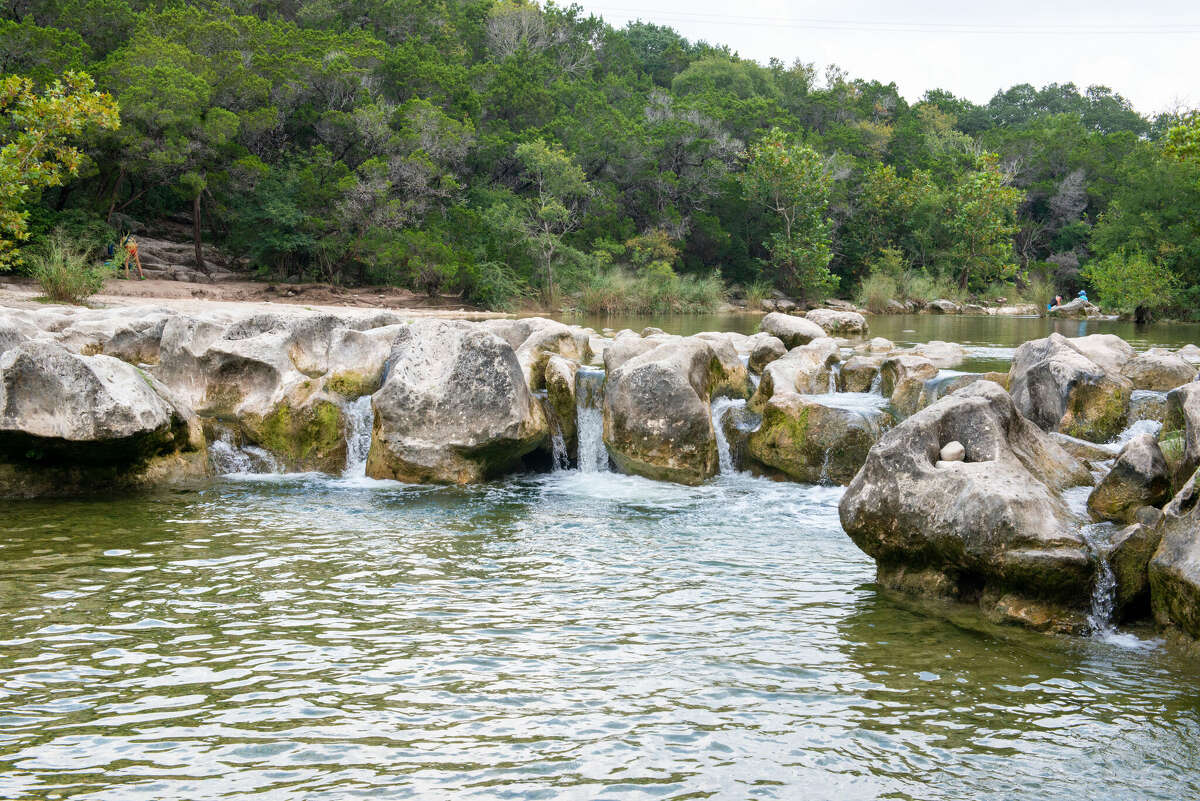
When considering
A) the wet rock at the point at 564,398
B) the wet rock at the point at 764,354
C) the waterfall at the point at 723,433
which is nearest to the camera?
the waterfall at the point at 723,433

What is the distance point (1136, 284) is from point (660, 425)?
3102 centimetres

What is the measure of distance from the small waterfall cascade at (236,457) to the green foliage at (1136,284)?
3390cm

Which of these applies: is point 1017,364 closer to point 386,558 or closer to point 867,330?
point 386,558

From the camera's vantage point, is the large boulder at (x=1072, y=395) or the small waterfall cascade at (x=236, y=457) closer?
the large boulder at (x=1072, y=395)

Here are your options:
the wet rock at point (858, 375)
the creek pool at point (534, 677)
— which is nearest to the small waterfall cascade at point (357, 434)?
the creek pool at point (534, 677)

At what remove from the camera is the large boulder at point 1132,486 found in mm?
7699

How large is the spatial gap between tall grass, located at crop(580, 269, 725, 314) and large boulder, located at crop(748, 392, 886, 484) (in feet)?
100

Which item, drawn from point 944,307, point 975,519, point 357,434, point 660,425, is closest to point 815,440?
point 660,425

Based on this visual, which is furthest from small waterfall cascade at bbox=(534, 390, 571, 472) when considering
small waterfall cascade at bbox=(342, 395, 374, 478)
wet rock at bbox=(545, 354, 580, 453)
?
small waterfall cascade at bbox=(342, 395, 374, 478)

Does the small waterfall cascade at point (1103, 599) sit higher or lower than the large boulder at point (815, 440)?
lower

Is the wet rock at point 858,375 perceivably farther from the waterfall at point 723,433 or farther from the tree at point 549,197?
the tree at point 549,197

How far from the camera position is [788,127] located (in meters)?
62.1

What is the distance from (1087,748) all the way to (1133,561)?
2.30m

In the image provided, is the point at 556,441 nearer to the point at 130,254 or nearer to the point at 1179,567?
the point at 1179,567
